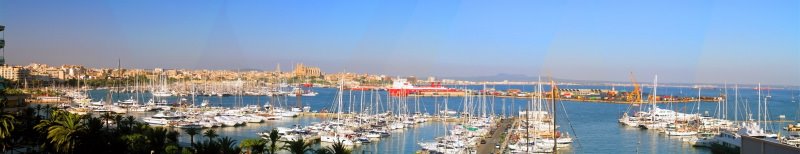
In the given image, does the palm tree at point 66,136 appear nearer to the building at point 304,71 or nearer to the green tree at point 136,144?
the green tree at point 136,144

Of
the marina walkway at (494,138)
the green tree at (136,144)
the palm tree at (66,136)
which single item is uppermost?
the palm tree at (66,136)

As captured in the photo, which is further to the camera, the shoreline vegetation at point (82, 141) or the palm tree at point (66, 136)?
the shoreline vegetation at point (82, 141)

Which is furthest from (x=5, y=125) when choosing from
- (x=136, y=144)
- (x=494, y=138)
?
(x=494, y=138)

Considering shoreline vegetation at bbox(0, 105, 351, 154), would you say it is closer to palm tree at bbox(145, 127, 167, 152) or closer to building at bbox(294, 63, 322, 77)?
palm tree at bbox(145, 127, 167, 152)

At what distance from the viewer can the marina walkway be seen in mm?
19406

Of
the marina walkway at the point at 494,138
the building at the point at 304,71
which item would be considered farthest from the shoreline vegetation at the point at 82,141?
the building at the point at 304,71

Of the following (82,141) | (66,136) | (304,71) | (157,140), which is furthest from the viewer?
(304,71)

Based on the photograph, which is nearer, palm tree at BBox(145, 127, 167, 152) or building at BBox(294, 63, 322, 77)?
palm tree at BBox(145, 127, 167, 152)

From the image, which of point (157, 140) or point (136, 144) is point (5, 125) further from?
point (157, 140)

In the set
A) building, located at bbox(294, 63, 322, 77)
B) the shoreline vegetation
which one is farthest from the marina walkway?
building, located at bbox(294, 63, 322, 77)

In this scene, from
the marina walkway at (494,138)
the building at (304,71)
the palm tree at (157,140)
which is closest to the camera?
the palm tree at (157,140)

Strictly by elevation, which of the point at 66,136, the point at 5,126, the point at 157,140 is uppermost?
the point at 5,126

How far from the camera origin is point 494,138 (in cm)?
2277

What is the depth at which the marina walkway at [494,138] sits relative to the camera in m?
19.4
